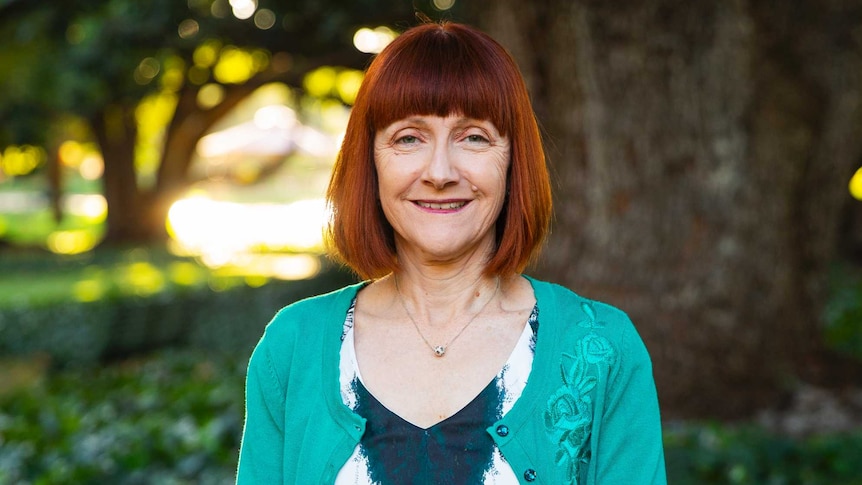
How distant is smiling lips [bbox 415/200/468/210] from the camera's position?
2088 millimetres

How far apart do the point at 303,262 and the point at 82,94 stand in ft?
16.2

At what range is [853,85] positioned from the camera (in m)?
6.77

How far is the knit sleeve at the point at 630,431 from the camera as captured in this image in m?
1.98

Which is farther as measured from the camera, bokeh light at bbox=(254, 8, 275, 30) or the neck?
bokeh light at bbox=(254, 8, 275, 30)

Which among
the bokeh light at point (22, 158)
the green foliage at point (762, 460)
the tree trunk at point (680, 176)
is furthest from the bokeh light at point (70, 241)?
the green foliage at point (762, 460)

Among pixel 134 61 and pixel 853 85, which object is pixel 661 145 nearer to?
pixel 853 85

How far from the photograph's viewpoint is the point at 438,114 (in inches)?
79.6

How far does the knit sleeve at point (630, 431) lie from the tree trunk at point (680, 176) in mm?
3994

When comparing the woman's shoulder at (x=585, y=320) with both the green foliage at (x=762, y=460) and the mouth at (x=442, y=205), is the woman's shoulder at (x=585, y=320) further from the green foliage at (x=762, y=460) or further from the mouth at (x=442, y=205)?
the green foliage at (x=762, y=460)

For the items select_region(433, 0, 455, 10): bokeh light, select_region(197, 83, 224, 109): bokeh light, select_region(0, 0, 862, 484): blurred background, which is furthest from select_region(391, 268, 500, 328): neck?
select_region(197, 83, 224, 109): bokeh light

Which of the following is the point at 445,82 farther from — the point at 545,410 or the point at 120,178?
the point at 120,178

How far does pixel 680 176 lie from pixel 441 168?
4.08m

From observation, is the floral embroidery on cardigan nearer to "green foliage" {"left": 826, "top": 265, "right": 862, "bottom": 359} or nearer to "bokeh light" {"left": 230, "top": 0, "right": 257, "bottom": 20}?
"green foliage" {"left": 826, "top": 265, "right": 862, "bottom": 359}

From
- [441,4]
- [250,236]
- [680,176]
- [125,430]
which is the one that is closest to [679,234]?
[680,176]
